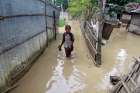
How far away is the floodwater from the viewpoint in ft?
22.2

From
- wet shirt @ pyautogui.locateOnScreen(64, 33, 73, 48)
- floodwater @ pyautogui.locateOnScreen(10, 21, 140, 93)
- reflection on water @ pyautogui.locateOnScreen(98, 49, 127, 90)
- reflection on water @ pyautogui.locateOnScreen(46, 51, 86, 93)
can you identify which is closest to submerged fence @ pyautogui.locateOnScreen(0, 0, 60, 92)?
floodwater @ pyautogui.locateOnScreen(10, 21, 140, 93)

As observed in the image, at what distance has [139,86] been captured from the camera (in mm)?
4016

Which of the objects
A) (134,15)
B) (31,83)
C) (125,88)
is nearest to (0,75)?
(31,83)

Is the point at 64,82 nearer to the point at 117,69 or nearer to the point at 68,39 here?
the point at 117,69

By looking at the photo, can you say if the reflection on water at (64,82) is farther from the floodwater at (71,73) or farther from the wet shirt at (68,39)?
the wet shirt at (68,39)

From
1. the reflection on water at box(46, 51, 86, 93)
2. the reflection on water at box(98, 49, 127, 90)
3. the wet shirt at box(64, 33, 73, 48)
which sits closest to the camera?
the reflection on water at box(46, 51, 86, 93)

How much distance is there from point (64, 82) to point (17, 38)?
1975mm

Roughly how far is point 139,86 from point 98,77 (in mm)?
3723

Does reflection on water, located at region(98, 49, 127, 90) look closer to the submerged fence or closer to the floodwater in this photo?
the floodwater

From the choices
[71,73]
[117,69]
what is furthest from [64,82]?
[117,69]

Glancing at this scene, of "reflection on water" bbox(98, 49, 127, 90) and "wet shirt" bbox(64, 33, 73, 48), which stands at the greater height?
"wet shirt" bbox(64, 33, 73, 48)

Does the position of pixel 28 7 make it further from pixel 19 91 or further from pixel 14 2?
pixel 19 91

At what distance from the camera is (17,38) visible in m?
7.04

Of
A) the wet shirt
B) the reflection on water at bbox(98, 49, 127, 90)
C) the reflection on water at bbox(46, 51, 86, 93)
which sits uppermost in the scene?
the wet shirt
